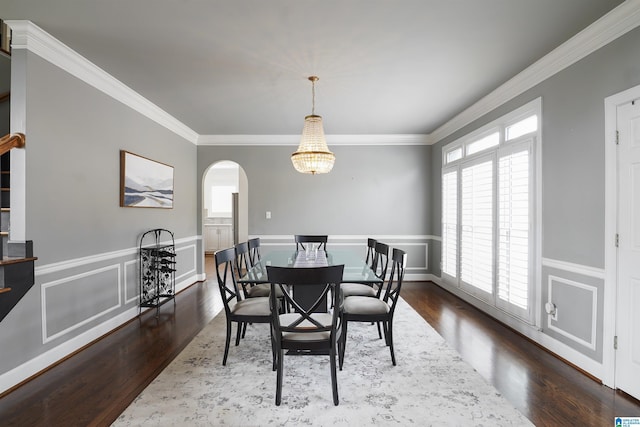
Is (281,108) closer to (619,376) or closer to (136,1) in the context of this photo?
(136,1)

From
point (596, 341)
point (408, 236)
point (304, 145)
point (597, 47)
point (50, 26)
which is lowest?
point (596, 341)

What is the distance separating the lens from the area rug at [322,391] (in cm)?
190

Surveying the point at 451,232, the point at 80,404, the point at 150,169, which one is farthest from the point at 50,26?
the point at 451,232

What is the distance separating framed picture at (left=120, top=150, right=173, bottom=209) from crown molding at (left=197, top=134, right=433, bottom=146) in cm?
127

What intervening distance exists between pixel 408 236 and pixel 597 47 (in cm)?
376

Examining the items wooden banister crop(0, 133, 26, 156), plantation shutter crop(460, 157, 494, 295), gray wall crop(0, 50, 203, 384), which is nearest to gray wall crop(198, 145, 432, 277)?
plantation shutter crop(460, 157, 494, 295)

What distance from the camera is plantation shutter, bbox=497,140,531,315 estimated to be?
310 cm

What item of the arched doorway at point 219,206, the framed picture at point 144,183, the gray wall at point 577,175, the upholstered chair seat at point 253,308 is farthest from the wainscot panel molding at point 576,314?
the arched doorway at point 219,206

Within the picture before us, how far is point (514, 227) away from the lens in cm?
327

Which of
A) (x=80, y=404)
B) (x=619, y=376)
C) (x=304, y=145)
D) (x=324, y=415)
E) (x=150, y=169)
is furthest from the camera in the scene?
(x=150, y=169)

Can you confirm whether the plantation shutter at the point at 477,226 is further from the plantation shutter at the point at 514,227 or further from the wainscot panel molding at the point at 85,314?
the wainscot panel molding at the point at 85,314

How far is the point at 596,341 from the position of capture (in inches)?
92.8

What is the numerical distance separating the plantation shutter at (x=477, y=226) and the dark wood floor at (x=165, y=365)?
538mm

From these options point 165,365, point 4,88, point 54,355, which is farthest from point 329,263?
point 4,88
